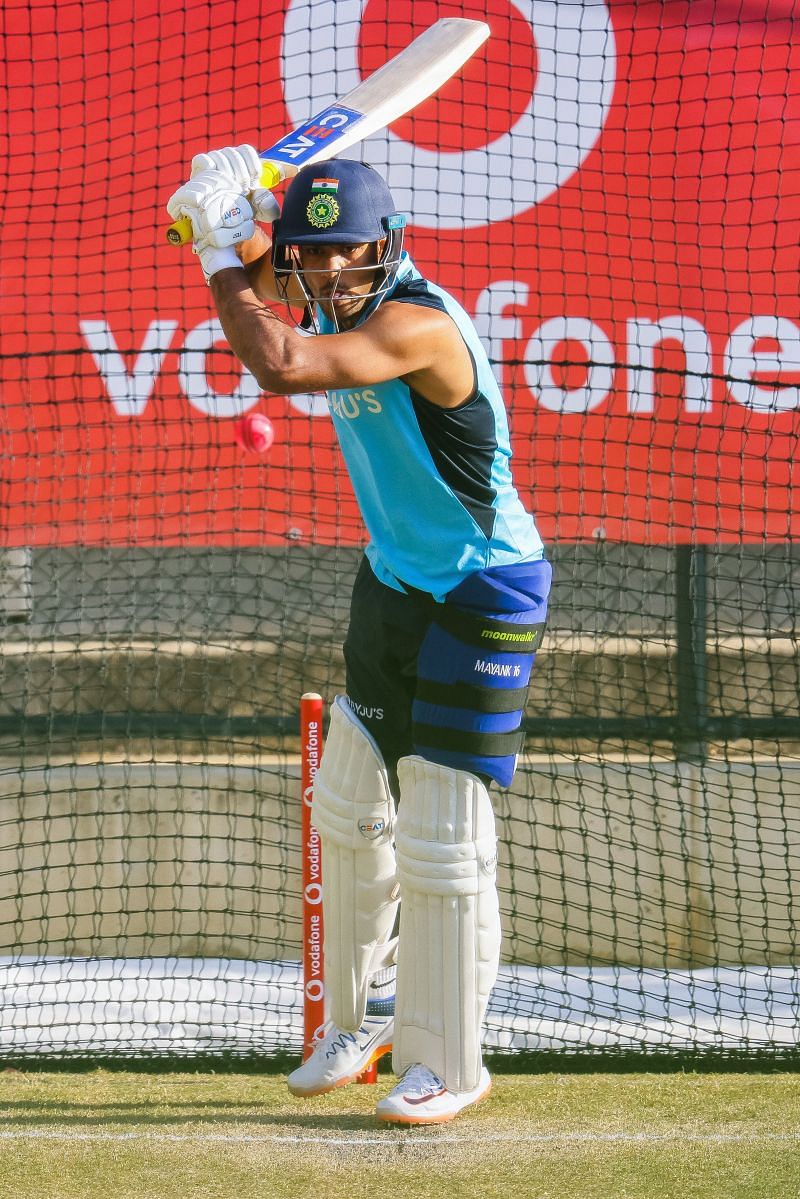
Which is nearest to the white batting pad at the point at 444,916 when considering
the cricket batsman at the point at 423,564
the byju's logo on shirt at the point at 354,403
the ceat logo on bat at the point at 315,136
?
the cricket batsman at the point at 423,564

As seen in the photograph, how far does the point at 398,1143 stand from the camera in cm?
277

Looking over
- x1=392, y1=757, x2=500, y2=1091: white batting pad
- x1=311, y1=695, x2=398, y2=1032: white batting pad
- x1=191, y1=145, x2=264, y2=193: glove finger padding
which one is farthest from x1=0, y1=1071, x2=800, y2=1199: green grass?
x1=191, y1=145, x2=264, y2=193: glove finger padding

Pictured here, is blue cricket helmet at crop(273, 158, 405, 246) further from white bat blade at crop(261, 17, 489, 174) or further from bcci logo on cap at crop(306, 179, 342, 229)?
white bat blade at crop(261, 17, 489, 174)

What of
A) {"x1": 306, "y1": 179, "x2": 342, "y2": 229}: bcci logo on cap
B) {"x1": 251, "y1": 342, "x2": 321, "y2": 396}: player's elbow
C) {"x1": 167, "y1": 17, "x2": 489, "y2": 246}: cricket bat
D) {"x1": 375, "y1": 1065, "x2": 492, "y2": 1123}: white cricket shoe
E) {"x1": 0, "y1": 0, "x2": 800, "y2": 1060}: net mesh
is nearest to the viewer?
{"x1": 251, "y1": 342, "x2": 321, "y2": 396}: player's elbow

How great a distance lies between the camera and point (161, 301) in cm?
496

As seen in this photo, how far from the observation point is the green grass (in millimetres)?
2559

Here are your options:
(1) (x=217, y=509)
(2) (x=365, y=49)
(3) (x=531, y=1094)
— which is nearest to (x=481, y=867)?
(3) (x=531, y=1094)

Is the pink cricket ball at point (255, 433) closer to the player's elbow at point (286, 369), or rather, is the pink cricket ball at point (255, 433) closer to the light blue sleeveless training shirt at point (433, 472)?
the light blue sleeveless training shirt at point (433, 472)

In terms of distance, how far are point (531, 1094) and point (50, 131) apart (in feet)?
12.5

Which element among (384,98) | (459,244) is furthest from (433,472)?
(459,244)

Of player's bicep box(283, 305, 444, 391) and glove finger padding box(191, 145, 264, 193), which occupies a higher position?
glove finger padding box(191, 145, 264, 193)

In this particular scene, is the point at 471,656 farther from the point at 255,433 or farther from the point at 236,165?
the point at 255,433

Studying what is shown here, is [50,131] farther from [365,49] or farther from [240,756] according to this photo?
[240,756]

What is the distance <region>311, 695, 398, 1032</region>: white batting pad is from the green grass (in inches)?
12.1
